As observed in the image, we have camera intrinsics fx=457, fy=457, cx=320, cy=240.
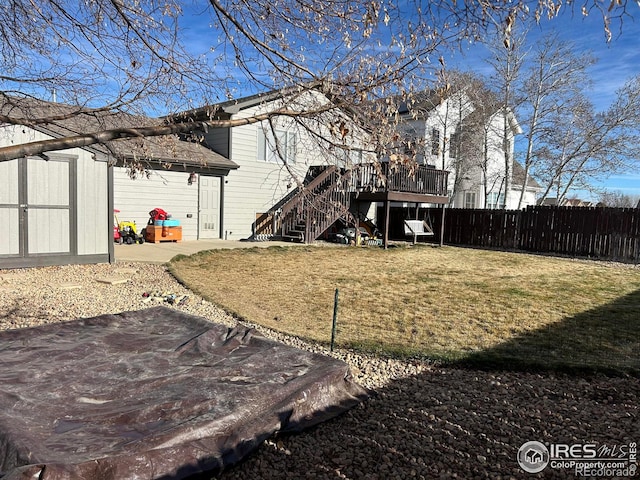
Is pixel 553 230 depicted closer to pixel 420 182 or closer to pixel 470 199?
pixel 420 182

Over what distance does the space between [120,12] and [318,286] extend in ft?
17.0

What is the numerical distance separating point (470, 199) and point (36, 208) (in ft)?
70.6

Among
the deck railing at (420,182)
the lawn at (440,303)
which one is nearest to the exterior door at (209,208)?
the lawn at (440,303)

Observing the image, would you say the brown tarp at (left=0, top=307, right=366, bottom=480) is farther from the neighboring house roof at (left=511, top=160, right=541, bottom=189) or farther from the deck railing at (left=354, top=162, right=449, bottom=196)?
the neighboring house roof at (left=511, top=160, right=541, bottom=189)

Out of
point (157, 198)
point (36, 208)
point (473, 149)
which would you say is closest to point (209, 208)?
point (157, 198)

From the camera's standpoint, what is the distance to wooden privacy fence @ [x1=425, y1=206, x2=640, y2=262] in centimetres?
1445

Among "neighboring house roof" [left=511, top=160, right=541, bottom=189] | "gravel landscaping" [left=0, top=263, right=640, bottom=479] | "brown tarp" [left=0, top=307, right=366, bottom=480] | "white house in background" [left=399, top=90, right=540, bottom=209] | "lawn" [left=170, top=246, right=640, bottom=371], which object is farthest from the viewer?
"neighboring house roof" [left=511, top=160, right=541, bottom=189]

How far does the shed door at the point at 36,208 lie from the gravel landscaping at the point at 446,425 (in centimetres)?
383

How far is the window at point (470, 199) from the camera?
81.5 feet

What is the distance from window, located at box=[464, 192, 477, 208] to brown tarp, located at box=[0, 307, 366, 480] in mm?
22568

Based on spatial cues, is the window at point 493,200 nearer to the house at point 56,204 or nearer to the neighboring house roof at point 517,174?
the neighboring house roof at point 517,174

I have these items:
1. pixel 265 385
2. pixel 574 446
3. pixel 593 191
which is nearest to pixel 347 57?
pixel 265 385

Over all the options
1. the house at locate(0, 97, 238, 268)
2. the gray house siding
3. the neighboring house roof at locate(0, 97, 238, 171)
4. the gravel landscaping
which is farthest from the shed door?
the gravel landscaping

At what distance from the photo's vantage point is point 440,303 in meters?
6.87
